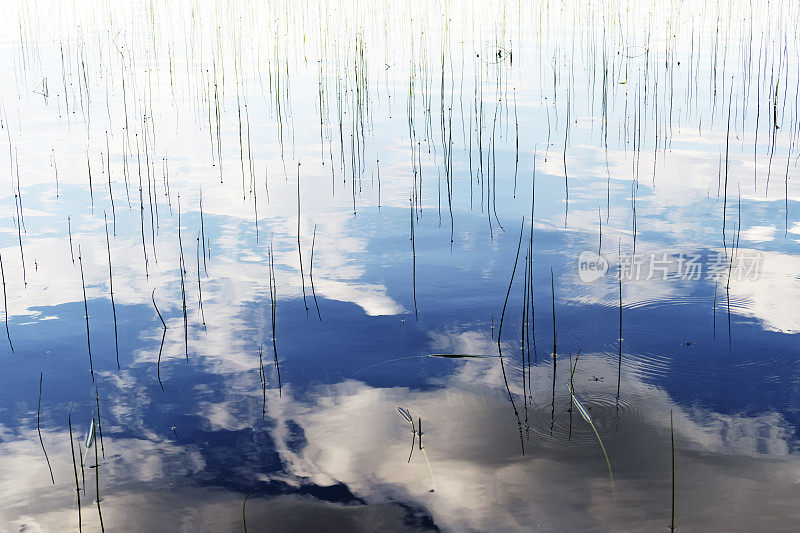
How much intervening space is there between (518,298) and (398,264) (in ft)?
2.14

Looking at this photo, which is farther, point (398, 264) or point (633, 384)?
point (398, 264)

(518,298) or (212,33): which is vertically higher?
(212,33)

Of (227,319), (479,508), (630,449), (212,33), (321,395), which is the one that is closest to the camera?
(479,508)

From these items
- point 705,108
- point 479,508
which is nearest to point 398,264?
point 479,508

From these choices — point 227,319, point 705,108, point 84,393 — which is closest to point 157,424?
point 84,393

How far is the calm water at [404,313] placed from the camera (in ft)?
7.40

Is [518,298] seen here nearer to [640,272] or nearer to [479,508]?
[640,272]

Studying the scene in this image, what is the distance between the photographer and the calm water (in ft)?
7.40

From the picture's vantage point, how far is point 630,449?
2.40m

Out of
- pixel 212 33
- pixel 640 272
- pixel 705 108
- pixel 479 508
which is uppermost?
pixel 212 33

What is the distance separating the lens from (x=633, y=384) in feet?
9.04

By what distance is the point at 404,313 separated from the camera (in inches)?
132

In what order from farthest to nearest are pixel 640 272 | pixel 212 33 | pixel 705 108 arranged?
pixel 212 33 < pixel 705 108 < pixel 640 272

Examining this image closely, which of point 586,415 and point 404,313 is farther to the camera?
point 404,313
